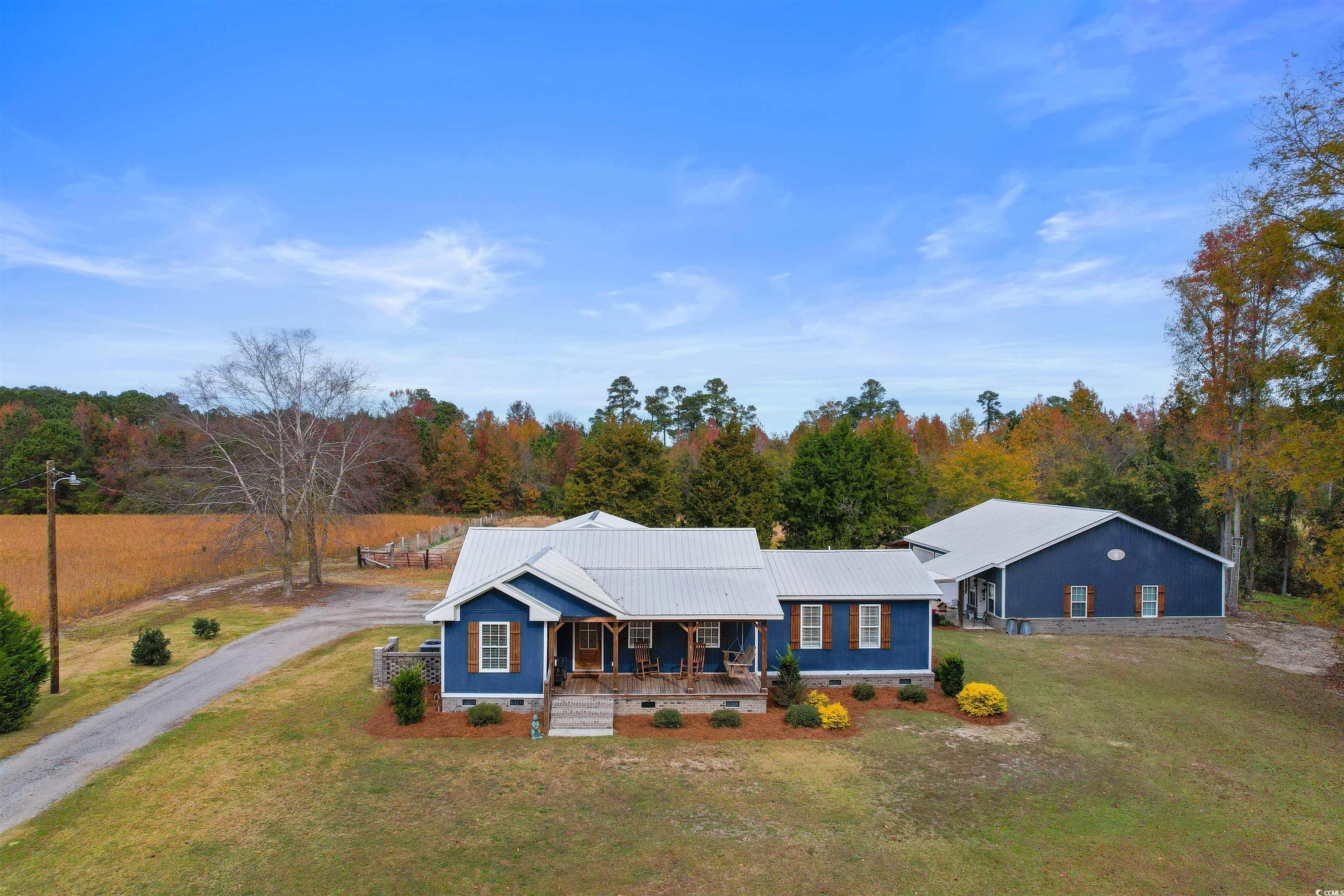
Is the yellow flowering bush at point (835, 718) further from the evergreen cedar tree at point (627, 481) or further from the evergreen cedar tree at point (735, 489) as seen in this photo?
the evergreen cedar tree at point (627, 481)

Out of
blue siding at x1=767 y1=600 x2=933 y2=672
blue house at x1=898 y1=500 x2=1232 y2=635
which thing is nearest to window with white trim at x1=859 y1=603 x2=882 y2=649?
blue siding at x1=767 y1=600 x2=933 y2=672

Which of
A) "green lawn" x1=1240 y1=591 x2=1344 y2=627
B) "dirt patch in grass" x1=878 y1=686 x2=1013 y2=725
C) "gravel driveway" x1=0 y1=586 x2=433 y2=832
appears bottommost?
"green lawn" x1=1240 y1=591 x2=1344 y2=627

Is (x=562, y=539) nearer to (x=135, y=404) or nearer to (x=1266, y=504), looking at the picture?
(x=1266, y=504)

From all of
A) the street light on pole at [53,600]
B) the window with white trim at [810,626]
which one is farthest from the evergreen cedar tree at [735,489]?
the street light on pole at [53,600]

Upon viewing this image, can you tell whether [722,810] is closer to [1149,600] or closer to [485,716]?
[485,716]

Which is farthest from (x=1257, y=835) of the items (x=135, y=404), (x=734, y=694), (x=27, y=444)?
(x=135, y=404)

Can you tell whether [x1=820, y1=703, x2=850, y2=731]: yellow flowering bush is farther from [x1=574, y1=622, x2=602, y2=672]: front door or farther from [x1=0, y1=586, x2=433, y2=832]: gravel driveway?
[x1=0, y1=586, x2=433, y2=832]: gravel driveway
